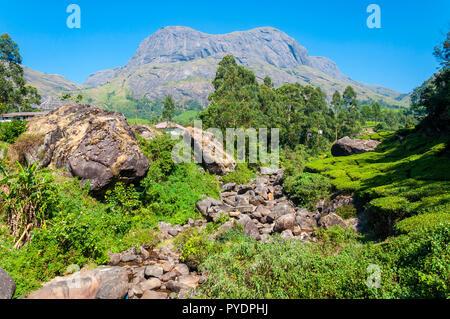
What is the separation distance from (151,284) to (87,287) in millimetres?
1654

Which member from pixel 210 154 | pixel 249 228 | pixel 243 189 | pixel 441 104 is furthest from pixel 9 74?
pixel 441 104

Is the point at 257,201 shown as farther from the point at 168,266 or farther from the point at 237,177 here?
the point at 168,266

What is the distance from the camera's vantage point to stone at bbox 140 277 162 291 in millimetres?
6844

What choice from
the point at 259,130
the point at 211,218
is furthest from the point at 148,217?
the point at 259,130

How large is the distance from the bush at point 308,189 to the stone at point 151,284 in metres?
9.88

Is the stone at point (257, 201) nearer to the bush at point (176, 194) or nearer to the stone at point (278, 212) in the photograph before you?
the stone at point (278, 212)

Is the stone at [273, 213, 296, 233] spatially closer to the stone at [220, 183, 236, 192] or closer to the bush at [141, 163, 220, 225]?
the bush at [141, 163, 220, 225]

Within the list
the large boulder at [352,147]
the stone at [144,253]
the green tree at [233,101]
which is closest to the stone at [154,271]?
the stone at [144,253]

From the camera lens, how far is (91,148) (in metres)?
11.2

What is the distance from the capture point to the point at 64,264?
7070mm

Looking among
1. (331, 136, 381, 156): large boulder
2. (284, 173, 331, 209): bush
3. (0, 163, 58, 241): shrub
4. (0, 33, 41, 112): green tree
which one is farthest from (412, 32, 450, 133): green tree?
(0, 33, 41, 112): green tree

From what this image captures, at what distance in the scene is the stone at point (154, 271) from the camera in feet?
24.2

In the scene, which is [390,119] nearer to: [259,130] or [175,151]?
[259,130]

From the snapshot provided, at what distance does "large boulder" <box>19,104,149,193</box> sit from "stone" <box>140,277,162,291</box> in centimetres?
565
